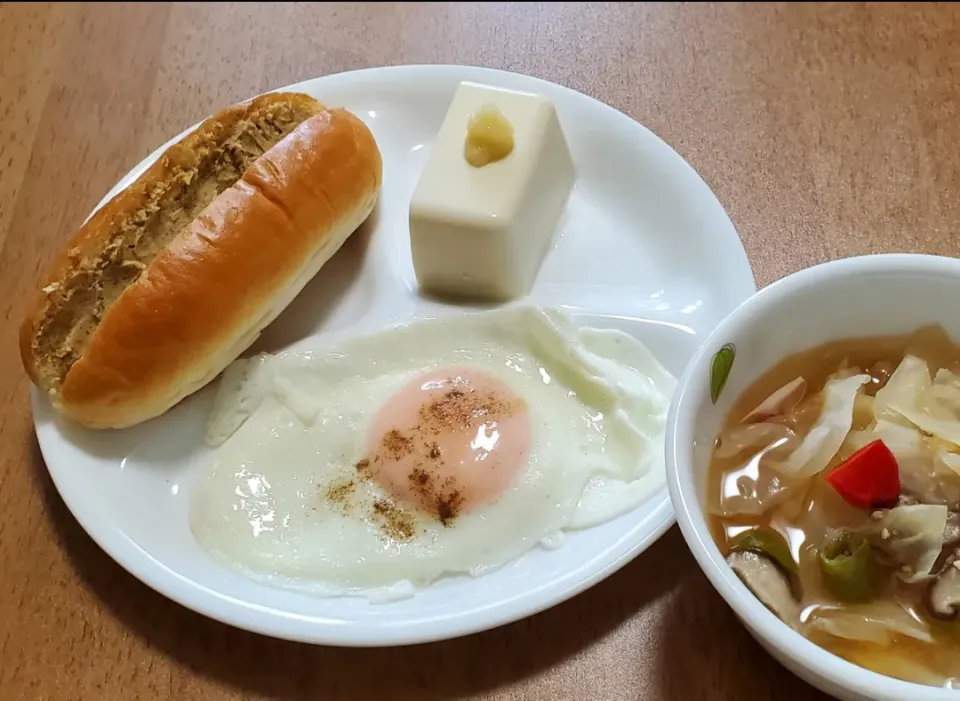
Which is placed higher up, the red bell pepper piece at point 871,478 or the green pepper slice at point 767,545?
the red bell pepper piece at point 871,478

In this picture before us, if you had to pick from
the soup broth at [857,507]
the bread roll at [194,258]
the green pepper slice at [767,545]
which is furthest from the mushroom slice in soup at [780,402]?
the bread roll at [194,258]

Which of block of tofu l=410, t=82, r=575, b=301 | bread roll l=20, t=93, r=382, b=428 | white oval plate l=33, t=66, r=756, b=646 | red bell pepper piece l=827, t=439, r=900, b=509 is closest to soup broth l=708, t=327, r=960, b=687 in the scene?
red bell pepper piece l=827, t=439, r=900, b=509

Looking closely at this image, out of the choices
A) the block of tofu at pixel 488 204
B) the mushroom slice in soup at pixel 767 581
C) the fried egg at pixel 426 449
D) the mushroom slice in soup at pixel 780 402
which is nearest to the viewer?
the mushroom slice in soup at pixel 767 581

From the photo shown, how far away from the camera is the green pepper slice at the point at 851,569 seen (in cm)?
76

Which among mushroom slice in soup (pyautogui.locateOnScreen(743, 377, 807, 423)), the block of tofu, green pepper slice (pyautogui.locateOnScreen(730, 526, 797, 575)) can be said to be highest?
mushroom slice in soup (pyautogui.locateOnScreen(743, 377, 807, 423))

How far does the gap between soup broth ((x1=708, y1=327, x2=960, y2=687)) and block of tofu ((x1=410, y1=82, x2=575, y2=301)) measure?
0.46m

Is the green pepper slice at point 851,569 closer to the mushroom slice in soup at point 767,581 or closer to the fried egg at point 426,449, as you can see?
the mushroom slice in soup at point 767,581

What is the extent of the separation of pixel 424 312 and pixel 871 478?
67cm

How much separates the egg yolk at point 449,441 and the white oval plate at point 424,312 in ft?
0.39

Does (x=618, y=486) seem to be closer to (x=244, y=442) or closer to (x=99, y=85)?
(x=244, y=442)

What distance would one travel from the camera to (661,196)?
1.29 m

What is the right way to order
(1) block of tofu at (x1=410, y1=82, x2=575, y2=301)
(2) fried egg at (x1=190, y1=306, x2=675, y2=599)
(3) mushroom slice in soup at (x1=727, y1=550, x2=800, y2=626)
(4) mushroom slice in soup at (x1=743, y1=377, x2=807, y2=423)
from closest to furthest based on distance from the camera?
(3) mushroom slice in soup at (x1=727, y1=550, x2=800, y2=626) → (4) mushroom slice in soup at (x1=743, y1=377, x2=807, y2=423) → (2) fried egg at (x1=190, y1=306, x2=675, y2=599) → (1) block of tofu at (x1=410, y1=82, x2=575, y2=301)

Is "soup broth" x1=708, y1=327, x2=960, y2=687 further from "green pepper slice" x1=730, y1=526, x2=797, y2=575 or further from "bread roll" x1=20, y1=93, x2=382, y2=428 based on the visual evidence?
"bread roll" x1=20, y1=93, x2=382, y2=428

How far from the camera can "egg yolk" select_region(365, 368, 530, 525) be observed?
111 centimetres
